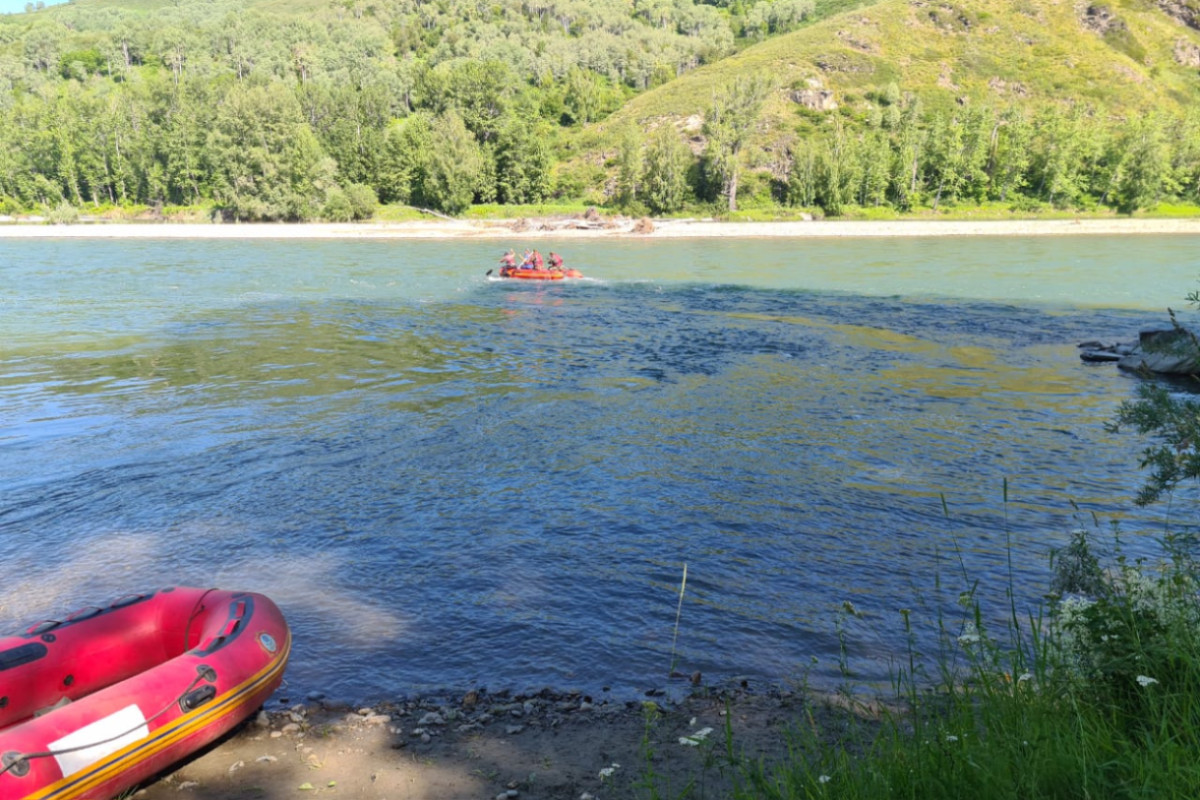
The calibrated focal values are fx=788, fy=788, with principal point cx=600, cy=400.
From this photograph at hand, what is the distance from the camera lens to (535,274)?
3916 centimetres

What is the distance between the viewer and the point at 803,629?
8.15 m

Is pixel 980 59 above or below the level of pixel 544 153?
above

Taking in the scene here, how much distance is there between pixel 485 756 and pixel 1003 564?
667 cm

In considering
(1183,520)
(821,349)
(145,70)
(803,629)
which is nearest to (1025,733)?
(803,629)

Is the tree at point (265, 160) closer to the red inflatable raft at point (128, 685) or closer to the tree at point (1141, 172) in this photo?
the red inflatable raft at point (128, 685)

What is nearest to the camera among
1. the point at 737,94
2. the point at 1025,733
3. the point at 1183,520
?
the point at 1025,733

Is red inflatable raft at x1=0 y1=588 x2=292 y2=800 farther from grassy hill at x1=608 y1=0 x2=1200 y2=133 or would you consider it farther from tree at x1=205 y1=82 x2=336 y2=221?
grassy hill at x1=608 y1=0 x2=1200 y2=133

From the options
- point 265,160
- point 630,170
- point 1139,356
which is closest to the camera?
A: point 1139,356

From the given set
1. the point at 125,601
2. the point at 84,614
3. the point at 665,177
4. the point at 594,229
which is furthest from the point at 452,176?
the point at 84,614

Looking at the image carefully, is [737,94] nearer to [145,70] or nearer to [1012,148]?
[1012,148]

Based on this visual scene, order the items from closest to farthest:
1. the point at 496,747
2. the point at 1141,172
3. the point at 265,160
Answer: the point at 496,747
the point at 1141,172
the point at 265,160

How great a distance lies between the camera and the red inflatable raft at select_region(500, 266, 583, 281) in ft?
129

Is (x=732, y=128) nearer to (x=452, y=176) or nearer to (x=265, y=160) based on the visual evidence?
(x=452, y=176)

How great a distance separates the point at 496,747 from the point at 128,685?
2.79 m
